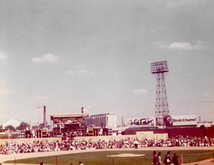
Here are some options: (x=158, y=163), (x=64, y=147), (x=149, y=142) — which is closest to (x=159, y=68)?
(x=149, y=142)

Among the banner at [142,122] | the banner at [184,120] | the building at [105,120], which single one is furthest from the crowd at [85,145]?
the building at [105,120]

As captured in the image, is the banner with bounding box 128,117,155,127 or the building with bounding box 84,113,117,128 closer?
the banner with bounding box 128,117,155,127

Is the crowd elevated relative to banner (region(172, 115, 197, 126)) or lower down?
lower down

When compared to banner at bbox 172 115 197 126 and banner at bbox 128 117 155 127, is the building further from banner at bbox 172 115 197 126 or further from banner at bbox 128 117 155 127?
banner at bbox 172 115 197 126

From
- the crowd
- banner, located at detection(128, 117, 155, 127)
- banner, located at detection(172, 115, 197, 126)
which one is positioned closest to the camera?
the crowd

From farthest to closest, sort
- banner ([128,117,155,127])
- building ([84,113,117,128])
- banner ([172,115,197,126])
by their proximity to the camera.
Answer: building ([84,113,117,128])
banner ([128,117,155,127])
banner ([172,115,197,126])

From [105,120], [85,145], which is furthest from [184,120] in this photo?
[105,120]

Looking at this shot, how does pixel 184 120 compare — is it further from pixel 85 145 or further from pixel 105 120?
pixel 105 120

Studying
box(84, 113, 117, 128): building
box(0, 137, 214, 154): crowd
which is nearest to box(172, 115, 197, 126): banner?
box(0, 137, 214, 154): crowd

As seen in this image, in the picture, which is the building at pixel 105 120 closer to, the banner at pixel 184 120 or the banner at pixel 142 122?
the banner at pixel 142 122

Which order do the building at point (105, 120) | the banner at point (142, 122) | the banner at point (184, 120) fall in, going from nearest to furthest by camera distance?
the banner at point (184, 120)
the banner at point (142, 122)
the building at point (105, 120)

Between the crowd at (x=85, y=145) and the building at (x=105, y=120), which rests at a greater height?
the building at (x=105, y=120)
